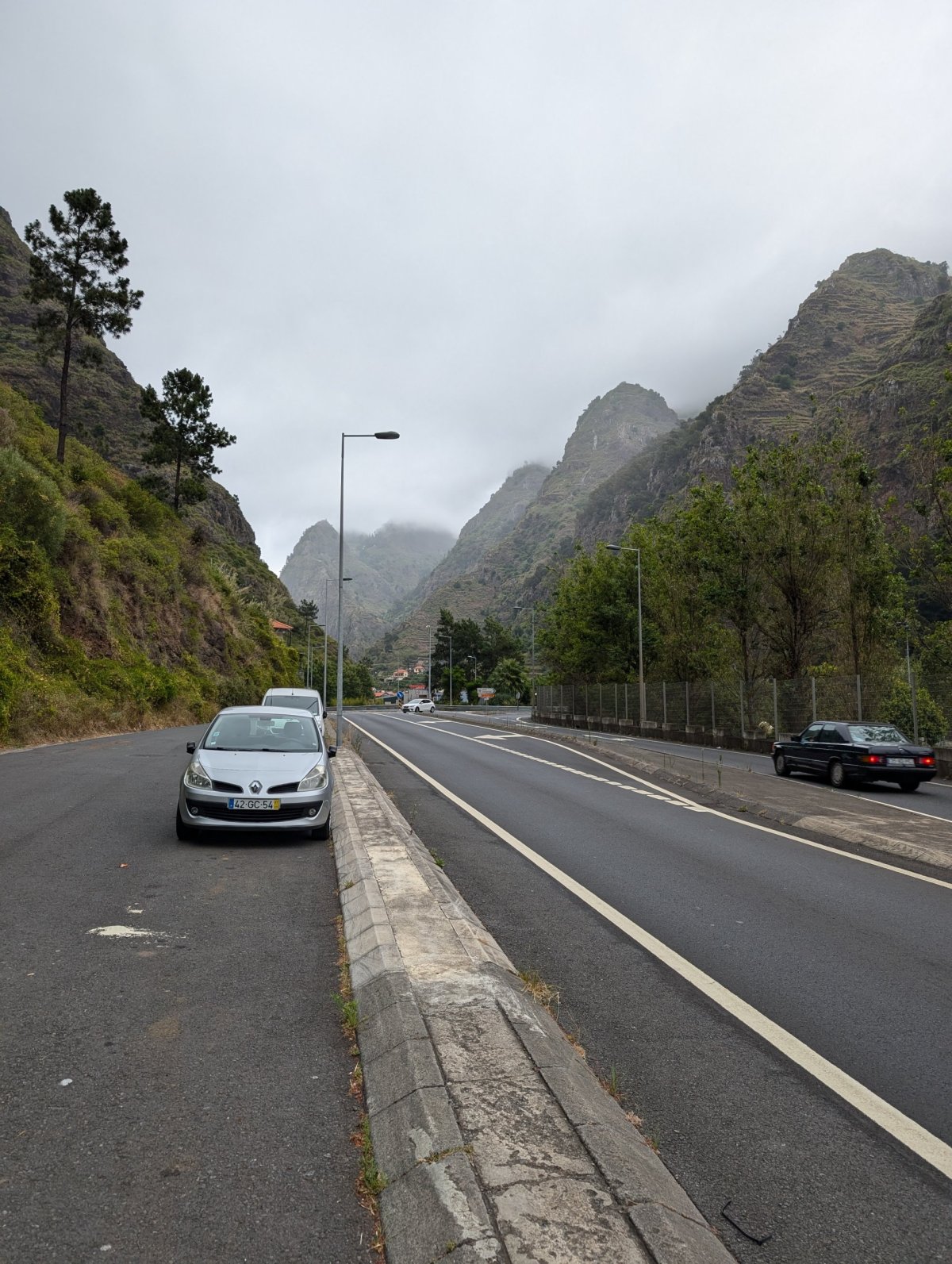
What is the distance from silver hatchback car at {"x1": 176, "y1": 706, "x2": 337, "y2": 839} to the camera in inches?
356

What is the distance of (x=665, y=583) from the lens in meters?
46.6

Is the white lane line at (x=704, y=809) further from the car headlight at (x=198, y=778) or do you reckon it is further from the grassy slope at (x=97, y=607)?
the grassy slope at (x=97, y=607)

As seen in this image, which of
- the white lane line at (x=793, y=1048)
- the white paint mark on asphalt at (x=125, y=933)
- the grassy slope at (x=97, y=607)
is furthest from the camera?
the grassy slope at (x=97, y=607)

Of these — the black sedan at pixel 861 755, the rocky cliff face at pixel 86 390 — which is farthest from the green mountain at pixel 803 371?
the black sedan at pixel 861 755

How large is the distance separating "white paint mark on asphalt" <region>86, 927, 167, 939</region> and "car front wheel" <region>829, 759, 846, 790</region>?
15.7 m

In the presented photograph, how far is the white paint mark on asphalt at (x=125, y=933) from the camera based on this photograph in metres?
5.71

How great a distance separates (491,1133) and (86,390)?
11167 centimetres

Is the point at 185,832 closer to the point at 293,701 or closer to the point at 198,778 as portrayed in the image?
the point at 198,778

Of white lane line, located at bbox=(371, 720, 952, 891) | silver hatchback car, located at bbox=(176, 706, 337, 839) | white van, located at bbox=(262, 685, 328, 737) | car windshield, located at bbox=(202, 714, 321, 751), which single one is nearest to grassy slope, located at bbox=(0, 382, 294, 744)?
white van, located at bbox=(262, 685, 328, 737)

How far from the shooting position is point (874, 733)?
726 inches

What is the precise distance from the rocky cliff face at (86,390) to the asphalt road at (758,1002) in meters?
75.3

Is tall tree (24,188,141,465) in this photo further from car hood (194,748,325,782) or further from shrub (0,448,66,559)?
car hood (194,748,325,782)

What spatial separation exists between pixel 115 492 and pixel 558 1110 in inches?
1896

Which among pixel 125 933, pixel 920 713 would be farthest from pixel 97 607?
pixel 125 933
